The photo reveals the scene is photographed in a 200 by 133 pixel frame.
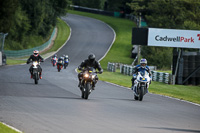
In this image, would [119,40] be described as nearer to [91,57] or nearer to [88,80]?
[91,57]

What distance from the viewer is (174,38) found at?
32906 millimetres

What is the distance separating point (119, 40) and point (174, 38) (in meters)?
48.6

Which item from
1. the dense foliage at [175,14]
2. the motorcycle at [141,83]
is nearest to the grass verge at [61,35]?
the dense foliage at [175,14]

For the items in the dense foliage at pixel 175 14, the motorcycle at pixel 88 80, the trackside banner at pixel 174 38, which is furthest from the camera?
the dense foliage at pixel 175 14

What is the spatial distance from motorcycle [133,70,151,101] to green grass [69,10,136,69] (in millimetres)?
38522

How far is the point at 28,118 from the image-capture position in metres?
10.5

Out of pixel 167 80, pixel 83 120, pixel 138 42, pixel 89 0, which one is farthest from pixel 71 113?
pixel 89 0

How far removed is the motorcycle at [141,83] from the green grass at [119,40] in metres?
38.5

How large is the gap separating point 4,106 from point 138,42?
21.1 m

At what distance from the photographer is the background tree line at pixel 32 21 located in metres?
63.8

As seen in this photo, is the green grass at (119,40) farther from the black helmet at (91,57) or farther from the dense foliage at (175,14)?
the black helmet at (91,57)

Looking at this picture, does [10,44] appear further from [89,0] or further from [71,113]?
[89,0]

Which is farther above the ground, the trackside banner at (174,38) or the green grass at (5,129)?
the trackside banner at (174,38)

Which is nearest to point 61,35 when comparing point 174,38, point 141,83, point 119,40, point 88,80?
point 119,40
